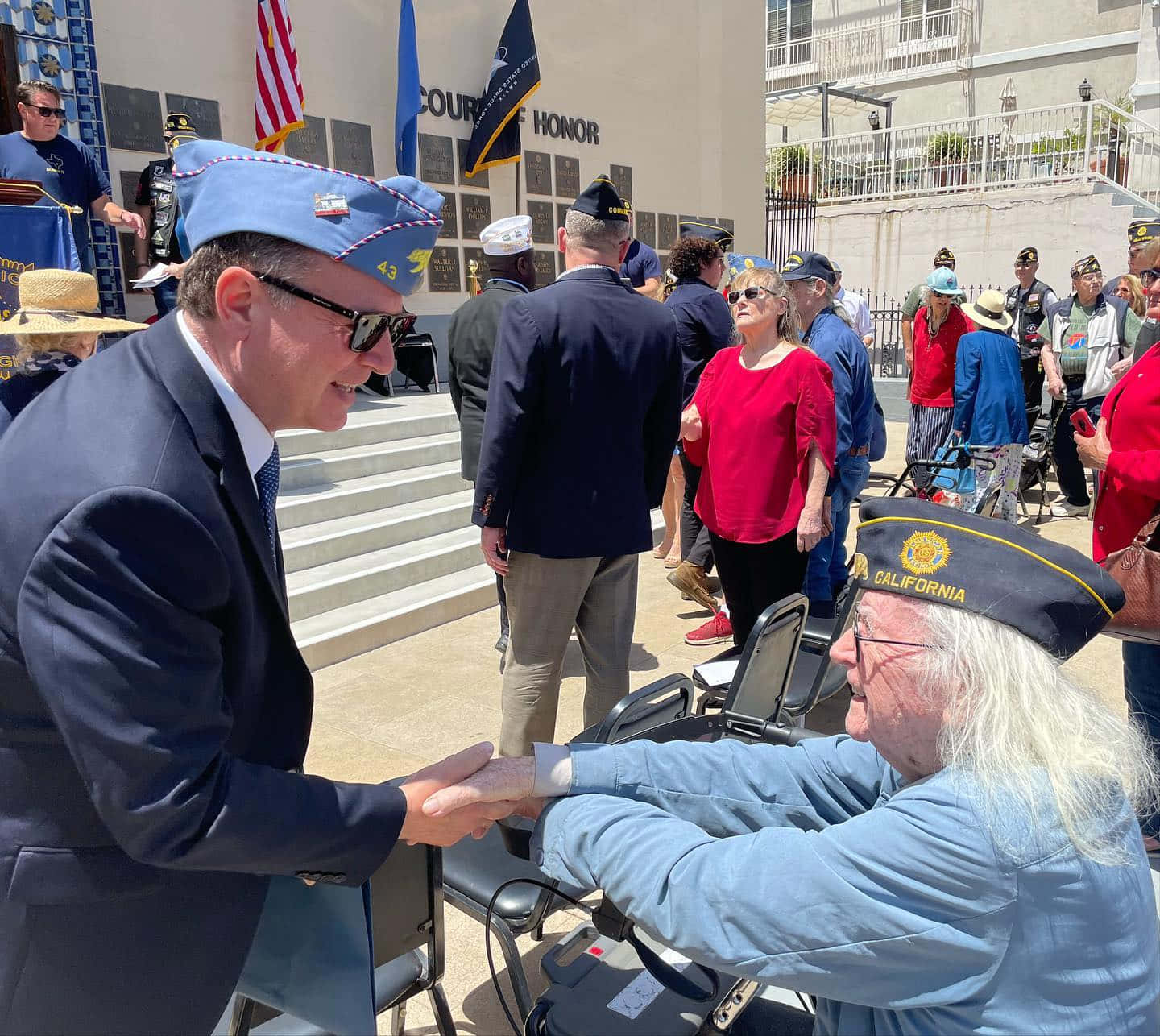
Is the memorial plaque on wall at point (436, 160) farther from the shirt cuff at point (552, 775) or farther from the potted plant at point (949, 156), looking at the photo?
the potted plant at point (949, 156)

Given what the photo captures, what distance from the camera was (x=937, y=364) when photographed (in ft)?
23.9

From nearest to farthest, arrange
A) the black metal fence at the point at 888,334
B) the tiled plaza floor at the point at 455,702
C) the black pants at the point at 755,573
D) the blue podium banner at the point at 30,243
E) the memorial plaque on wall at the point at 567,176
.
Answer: the tiled plaza floor at the point at 455,702 < the black pants at the point at 755,573 < the blue podium banner at the point at 30,243 < the memorial plaque on wall at the point at 567,176 < the black metal fence at the point at 888,334

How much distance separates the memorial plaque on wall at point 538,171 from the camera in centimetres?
1145

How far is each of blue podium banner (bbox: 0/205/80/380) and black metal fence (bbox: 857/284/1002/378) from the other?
10.8 meters

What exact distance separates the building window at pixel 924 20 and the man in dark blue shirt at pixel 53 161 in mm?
28798

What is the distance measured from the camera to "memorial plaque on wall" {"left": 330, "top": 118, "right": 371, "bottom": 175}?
9312mm

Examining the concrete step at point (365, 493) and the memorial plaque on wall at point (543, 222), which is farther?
the memorial plaque on wall at point (543, 222)

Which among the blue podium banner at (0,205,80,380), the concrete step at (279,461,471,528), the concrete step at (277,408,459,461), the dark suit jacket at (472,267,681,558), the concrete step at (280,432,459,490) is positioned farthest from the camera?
the concrete step at (277,408,459,461)

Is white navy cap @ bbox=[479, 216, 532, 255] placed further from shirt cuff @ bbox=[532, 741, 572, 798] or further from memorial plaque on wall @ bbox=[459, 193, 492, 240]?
memorial plaque on wall @ bbox=[459, 193, 492, 240]

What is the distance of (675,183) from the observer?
14.0m

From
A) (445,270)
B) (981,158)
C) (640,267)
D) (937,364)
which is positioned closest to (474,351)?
(640,267)

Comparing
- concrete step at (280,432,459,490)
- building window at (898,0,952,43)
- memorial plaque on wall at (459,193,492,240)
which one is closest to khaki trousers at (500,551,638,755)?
concrete step at (280,432,459,490)

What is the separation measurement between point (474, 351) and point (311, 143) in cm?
554

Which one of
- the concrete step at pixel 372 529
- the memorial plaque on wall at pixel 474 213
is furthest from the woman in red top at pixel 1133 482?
the memorial plaque on wall at pixel 474 213
